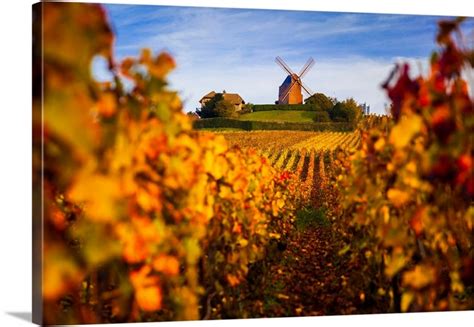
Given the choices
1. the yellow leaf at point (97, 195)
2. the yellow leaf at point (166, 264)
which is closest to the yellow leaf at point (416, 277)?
the yellow leaf at point (166, 264)

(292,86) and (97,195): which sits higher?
(292,86)

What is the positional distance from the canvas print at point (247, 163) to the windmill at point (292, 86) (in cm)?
2

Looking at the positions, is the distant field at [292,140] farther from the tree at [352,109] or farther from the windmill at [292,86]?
the windmill at [292,86]

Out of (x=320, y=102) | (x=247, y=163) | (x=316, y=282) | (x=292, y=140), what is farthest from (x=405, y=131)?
(x=316, y=282)

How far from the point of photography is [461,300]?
29.2 ft

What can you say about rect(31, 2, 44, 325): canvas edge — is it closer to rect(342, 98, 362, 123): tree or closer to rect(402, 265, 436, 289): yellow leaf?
rect(342, 98, 362, 123): tree

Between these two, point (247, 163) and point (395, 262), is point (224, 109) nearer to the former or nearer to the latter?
point (247, 163)

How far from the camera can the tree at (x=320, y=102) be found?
8766 millimetres

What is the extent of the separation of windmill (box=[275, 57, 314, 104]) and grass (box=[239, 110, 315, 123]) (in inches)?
4.0

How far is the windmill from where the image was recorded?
847 cm

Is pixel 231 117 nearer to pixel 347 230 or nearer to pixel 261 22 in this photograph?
pixel 261 22

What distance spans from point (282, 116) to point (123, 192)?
163 centimetres

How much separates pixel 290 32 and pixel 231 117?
0.85 meters

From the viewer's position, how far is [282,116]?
8.66 metres
